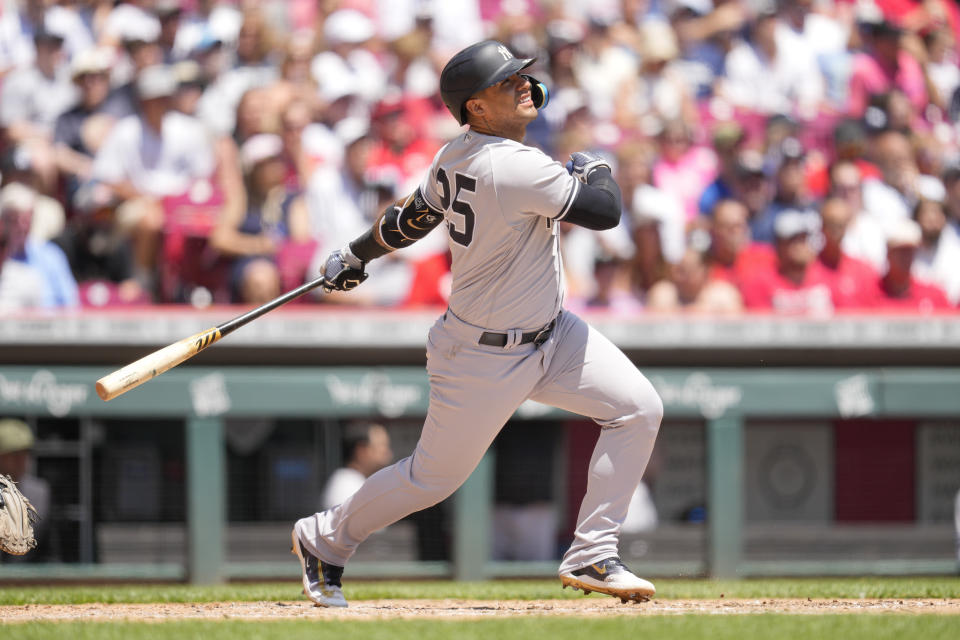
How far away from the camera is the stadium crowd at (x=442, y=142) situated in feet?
24.2

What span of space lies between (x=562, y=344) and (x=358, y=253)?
775 mm

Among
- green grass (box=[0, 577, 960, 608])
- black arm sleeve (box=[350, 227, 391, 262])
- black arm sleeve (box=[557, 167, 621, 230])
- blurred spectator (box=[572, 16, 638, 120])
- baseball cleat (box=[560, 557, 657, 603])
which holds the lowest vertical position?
green grass (box=[0, 577, 960, 608])

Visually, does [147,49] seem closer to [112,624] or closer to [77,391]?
[77,391]

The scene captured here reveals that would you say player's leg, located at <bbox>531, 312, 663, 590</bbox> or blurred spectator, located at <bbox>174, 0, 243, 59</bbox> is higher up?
blurred spectator, located at <bbox>174, 0, 243, 59</bbox>

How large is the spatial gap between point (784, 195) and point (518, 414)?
2573mm

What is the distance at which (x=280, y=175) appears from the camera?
7.77 m

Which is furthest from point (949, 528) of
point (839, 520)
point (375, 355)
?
point (375, 355)

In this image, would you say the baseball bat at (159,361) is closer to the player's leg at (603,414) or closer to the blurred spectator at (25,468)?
the player's leg at (603,414)

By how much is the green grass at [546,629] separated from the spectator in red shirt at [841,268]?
12.8ft

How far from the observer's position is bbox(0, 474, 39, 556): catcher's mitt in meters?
4.32

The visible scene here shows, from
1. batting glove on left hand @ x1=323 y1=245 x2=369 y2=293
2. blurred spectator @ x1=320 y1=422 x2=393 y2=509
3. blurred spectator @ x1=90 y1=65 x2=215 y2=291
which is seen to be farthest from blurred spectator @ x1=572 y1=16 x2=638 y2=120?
batting glove on left hand @ x1=323 y1=245 x2=369 y2=293

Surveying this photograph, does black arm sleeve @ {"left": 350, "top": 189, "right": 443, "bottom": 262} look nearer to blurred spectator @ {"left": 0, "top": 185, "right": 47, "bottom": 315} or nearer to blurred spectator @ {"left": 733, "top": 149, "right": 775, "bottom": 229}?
blurred spectator @ {"left": 0, "top": 185, "right": 47, "bottom": 315}

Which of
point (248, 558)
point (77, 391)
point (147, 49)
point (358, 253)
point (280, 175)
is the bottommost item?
point (248, 558)

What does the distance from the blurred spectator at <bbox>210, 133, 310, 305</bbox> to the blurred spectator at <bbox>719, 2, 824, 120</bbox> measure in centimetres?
366
